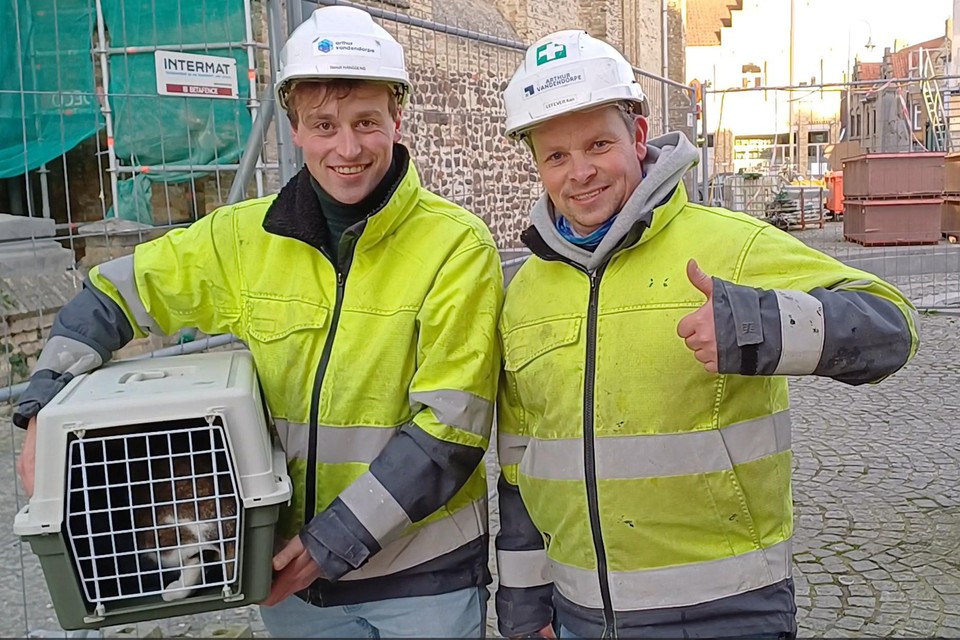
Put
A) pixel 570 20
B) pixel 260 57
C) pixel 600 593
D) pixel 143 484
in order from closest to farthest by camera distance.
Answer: pixel 143 484
pixel 600 593
pixel 260 57
pixel 570 20

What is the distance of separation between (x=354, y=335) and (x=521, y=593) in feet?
2.39

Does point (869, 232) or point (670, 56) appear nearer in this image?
point (869, 232)

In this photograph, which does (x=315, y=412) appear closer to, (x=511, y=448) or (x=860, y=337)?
(x=511, y=448)

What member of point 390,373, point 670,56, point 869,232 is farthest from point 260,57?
point 670,56

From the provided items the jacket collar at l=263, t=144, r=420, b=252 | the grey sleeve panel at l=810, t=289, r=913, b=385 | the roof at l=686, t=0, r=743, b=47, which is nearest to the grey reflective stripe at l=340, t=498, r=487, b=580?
the jacket collar at l=263, t=144, r=420, b=252

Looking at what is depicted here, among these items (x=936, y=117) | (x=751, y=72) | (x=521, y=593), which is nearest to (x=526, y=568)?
(x=521, y=593)

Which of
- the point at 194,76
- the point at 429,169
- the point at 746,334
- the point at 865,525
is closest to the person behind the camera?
the point at 746,334

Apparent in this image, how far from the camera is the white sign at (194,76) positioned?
3729 millimetres

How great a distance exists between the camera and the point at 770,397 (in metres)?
1.97

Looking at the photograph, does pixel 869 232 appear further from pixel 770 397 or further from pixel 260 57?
pixel 770 397

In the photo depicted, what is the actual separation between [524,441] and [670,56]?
104 ft

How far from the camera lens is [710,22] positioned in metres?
52.3

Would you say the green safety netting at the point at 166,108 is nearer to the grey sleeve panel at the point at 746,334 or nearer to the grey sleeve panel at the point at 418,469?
the grey sleeve panel at the point at 418,469

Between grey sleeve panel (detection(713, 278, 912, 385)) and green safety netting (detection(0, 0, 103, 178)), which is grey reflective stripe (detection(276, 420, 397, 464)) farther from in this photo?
green safety netting (detection(0, 0, 103, 178))
